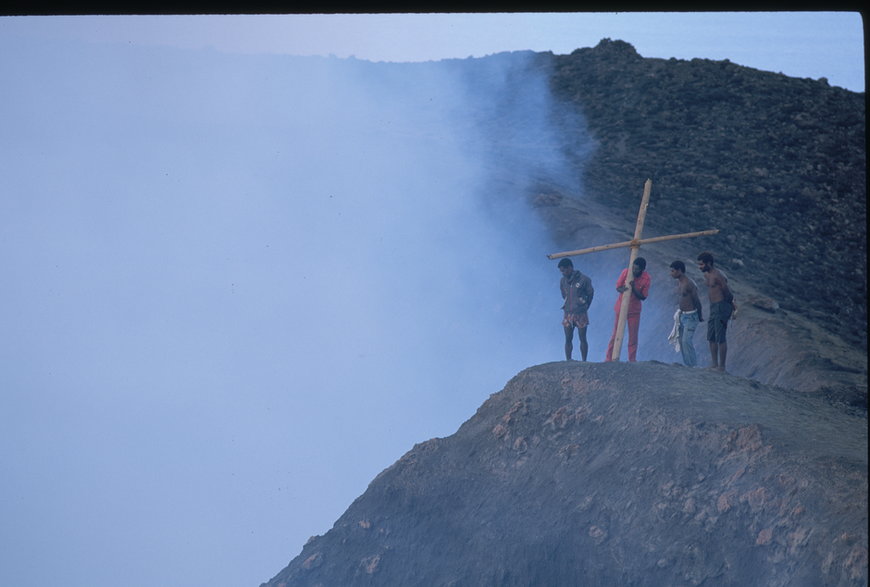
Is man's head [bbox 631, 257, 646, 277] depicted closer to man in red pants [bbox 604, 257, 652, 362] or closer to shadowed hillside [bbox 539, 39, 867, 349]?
man in red pants [bbox 604, 257, 652, 362]

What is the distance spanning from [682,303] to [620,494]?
7.74ft

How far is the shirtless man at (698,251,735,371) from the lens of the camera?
865cm

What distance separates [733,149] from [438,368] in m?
8.81

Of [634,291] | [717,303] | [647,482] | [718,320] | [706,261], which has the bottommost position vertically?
[647,482]

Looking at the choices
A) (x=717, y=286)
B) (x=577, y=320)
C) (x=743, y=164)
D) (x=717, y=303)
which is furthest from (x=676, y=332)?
(x=743, y=164)

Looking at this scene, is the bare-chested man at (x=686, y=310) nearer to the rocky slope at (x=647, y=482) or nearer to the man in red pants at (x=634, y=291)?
the man in red pants at (x=634, y=291)

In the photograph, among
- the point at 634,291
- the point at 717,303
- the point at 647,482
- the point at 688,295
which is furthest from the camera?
the point at 634,291

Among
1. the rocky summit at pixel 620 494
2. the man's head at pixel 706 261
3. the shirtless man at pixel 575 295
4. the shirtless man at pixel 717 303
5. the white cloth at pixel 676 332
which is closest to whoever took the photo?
the rocky summit at pixel 620 494

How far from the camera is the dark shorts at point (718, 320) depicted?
28.6ft

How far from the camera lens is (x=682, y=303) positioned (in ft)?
29.5

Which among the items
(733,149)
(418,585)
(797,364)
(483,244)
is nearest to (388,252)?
(483,244)

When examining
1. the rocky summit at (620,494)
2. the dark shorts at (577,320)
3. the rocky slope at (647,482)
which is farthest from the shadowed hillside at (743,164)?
the rocky summit at (620,494)

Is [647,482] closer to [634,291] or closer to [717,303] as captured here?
[717,303]

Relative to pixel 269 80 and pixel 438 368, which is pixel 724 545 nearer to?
pixel 438 368
